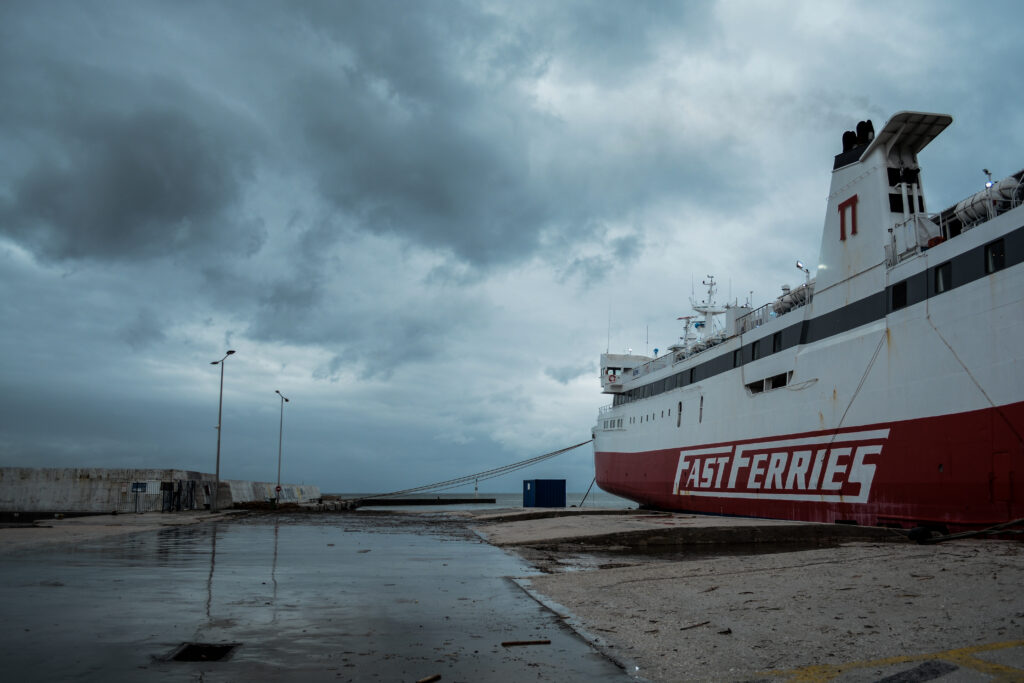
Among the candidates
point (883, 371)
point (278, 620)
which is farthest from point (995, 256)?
point (278, 620)

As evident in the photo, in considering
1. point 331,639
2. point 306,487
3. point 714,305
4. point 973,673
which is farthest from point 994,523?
point 306,487

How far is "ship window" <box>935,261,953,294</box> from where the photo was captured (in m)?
18.3

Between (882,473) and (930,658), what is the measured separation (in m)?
16.6

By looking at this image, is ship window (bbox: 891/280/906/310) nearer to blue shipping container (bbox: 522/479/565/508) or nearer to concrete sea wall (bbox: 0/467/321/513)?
blue shipping container (bbox: 522/479/565/508)

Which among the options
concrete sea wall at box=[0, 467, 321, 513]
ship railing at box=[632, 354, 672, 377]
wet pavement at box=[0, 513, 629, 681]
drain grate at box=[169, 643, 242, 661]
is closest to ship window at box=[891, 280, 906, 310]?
wet pavement at box=[0, 513, 629, 681]

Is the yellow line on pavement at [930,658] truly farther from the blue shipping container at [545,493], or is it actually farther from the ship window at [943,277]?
the blue shipping container at [545,493]

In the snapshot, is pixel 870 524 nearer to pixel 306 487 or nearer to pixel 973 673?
pixel 973 673

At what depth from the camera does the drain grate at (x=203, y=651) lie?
614 centimetres

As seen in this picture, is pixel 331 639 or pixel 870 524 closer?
pixel 331 639

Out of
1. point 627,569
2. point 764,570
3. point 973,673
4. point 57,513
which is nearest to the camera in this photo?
point 973,673

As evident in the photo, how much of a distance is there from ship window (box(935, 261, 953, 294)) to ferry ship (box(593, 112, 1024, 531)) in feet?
0.13

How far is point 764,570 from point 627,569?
247cm

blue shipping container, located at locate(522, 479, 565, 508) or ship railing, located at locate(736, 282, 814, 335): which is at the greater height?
ship railing, located at locate(736, 282, 814, 335)

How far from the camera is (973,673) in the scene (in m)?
A: 5.06
